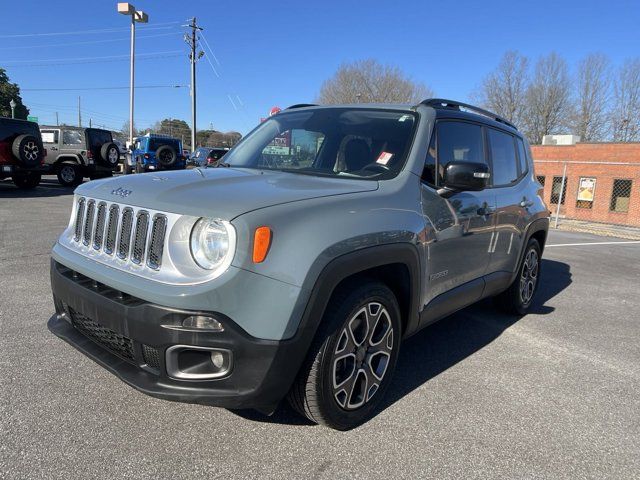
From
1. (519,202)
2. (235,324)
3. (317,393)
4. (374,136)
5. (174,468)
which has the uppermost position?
(374,136)

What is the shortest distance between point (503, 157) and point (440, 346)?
5.97 feet

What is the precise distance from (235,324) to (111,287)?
74 centimetres

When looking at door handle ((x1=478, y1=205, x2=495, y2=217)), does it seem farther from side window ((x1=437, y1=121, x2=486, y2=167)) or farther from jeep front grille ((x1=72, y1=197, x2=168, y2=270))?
jeep front grille ((x1=72, y1=197, x2=168, y2=270))

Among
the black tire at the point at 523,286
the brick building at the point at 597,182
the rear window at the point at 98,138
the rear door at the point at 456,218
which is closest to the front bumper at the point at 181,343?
the rear door at the point at 456,218

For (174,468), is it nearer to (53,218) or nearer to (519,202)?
(519,202)

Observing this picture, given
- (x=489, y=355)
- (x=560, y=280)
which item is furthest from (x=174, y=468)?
(x=560, y=280)

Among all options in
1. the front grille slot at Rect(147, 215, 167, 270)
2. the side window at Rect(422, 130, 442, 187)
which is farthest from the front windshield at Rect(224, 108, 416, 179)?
the front grille slot at Rect(147, 215, 167, 270)

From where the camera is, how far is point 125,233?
102 inches

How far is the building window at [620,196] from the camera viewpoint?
2425cm

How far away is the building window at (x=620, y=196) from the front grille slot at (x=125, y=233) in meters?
26.9

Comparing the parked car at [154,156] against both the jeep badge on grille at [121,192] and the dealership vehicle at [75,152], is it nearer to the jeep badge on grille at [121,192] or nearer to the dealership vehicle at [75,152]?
the dealership vehicle at [75,152]

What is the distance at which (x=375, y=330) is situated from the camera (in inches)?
113

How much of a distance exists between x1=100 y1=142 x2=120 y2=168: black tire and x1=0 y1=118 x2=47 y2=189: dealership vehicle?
3013mm

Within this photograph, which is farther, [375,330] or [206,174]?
[206,174]
